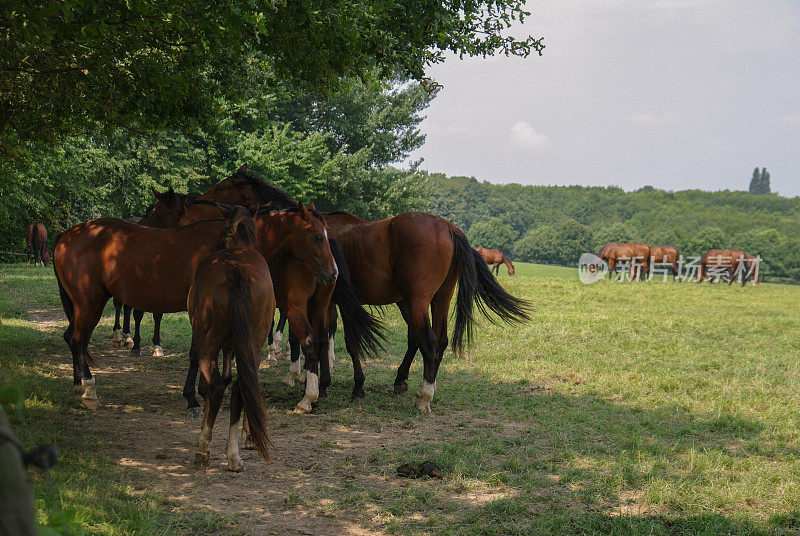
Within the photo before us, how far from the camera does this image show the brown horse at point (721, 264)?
3716cm

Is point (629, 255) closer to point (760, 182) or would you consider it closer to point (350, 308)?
point (350, 308)

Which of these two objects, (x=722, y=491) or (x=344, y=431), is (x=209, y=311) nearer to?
(x=344, y=431)

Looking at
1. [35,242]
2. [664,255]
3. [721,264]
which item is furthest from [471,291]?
[721,264]

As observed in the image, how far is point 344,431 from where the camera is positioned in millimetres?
6055

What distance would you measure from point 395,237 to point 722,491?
4262mm

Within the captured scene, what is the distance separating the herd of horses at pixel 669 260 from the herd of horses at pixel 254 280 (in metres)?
30.6

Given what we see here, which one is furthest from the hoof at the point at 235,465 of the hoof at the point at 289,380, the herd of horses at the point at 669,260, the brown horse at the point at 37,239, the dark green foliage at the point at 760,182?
the dark green foliage at the point at 760,182

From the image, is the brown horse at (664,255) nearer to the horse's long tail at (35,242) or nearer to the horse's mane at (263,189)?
the horse's long tail at (35,242)

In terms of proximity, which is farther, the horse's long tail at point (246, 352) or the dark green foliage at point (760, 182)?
the dark green foliage at point (760, 182)

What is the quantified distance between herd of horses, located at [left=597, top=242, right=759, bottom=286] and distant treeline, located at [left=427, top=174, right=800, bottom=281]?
123 ft

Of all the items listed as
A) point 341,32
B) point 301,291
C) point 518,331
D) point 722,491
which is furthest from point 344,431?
point 518,331

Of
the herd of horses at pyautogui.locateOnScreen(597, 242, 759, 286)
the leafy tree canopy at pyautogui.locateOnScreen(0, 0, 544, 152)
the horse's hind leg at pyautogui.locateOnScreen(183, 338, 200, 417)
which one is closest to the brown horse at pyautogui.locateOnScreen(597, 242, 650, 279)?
the herd of horses at pyautogui.locateOnScreen(597, 242, 759, 286)

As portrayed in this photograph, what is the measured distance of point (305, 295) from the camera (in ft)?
22.3

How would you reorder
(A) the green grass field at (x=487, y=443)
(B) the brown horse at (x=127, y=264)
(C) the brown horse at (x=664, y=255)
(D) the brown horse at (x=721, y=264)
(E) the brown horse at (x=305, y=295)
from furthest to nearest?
(C) the brown horse at (x=664, y=255), (D) the brown horse at (x=721, y=264), (E) the brown horse at (x=305, y=295), (B) the brown horse at (x=127, y=264), (A) the green grass field at (x=487, y=443)
